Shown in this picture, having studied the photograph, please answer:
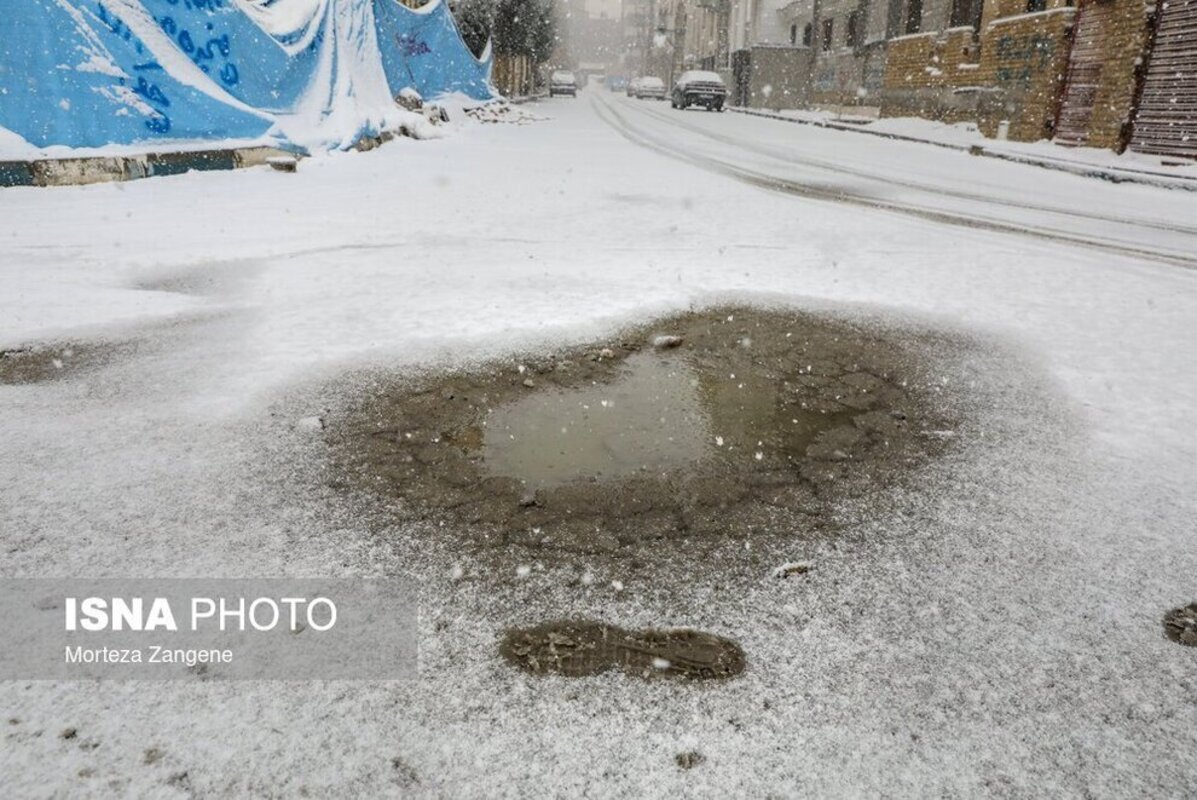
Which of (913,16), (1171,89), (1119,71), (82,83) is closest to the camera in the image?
(82,83)

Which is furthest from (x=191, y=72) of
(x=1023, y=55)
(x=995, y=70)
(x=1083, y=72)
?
(x=995, y=70)

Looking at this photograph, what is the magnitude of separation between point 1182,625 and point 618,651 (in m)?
1.20

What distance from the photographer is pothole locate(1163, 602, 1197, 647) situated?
1.48m

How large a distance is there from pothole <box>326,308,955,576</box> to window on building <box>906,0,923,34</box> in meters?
23.9

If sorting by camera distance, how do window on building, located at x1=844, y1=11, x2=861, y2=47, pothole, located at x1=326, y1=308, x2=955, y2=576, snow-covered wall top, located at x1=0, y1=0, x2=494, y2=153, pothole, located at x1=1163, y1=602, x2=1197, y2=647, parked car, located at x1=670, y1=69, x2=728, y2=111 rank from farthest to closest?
parked car, located at x1=670, y1=69, x2=728, y2=111 < window on building, located at x1=844, y1=11, x2=861, y2=47 < snow-covered wall top, located at x1=0, y1=0, x2=494, y2=153 < pothole, located at x1=326, y1=308, x2=955, y2=576 < pothole, located at x1=1163, y1=602, x2=1197, y2=647

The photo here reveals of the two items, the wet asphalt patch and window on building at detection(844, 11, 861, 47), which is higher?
window on building at detection(844, 11, 861, 47)

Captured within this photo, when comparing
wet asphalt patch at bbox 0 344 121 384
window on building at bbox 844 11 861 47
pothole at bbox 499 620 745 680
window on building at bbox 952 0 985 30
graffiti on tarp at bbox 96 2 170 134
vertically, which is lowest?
pothole at bbox 499 620 745 680

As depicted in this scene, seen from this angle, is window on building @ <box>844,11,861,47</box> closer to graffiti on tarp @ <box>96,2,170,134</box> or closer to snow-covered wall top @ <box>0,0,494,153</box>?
snow-covered wall top @ <box>0,0,494,153</box>

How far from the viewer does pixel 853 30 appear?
87.8 ft

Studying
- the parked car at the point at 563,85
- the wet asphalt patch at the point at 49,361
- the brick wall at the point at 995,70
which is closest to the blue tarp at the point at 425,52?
the wet asphalt patch at the point at 49,361

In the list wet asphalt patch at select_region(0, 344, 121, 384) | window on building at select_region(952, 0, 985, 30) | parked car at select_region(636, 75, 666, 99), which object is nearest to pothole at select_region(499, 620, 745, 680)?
wet asphalt patch at select_region(0, 344, 121, 384)

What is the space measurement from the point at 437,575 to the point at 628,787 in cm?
69

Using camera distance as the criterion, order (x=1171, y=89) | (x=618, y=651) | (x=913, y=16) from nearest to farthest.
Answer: (x=618, y=651) < (x=1171, y=89) < (x=913, y=16)

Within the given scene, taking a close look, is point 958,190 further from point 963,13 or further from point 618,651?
point 963,13
